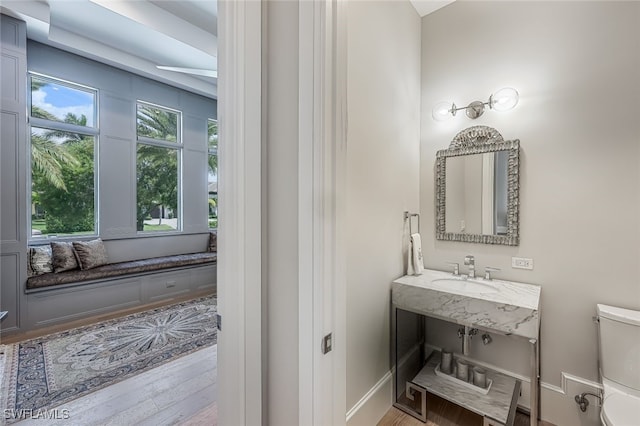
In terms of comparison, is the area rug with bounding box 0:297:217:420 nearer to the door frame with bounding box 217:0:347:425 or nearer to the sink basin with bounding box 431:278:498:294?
the door frame with bounding box 217:0:347:425

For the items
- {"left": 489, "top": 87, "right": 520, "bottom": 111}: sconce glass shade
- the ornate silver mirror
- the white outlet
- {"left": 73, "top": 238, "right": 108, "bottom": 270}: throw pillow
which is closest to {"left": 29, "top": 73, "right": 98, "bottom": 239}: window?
{"left": 73, "top": 238, "right": 108, "bottom": 270}: throw pillow

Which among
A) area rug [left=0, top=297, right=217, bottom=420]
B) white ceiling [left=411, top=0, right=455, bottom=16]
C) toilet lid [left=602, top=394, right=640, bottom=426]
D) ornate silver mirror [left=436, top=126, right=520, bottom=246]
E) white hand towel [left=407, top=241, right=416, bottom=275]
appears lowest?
area rug [left=0, top=297, right=217, bottom=420]

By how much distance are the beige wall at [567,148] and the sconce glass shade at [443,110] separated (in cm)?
8

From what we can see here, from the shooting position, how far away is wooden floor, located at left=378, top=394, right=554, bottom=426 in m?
1.92

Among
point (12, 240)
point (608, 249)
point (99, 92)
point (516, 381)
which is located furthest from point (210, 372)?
point (99, 92)

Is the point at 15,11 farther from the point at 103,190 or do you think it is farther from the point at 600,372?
the point at 600,372

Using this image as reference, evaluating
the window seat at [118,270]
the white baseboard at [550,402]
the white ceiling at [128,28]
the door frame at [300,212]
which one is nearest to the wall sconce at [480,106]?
the door frame at [300,212]

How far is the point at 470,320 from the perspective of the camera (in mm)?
1796

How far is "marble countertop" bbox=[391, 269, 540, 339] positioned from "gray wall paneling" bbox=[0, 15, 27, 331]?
380 centimetres

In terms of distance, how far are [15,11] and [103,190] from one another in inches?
79.3

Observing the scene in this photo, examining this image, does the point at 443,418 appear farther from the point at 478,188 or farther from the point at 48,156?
the point at 48,156

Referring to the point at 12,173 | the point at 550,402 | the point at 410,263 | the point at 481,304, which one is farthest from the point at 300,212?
the point at 12,173

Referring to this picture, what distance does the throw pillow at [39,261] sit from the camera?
3.27 meters

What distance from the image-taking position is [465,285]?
2.15m
